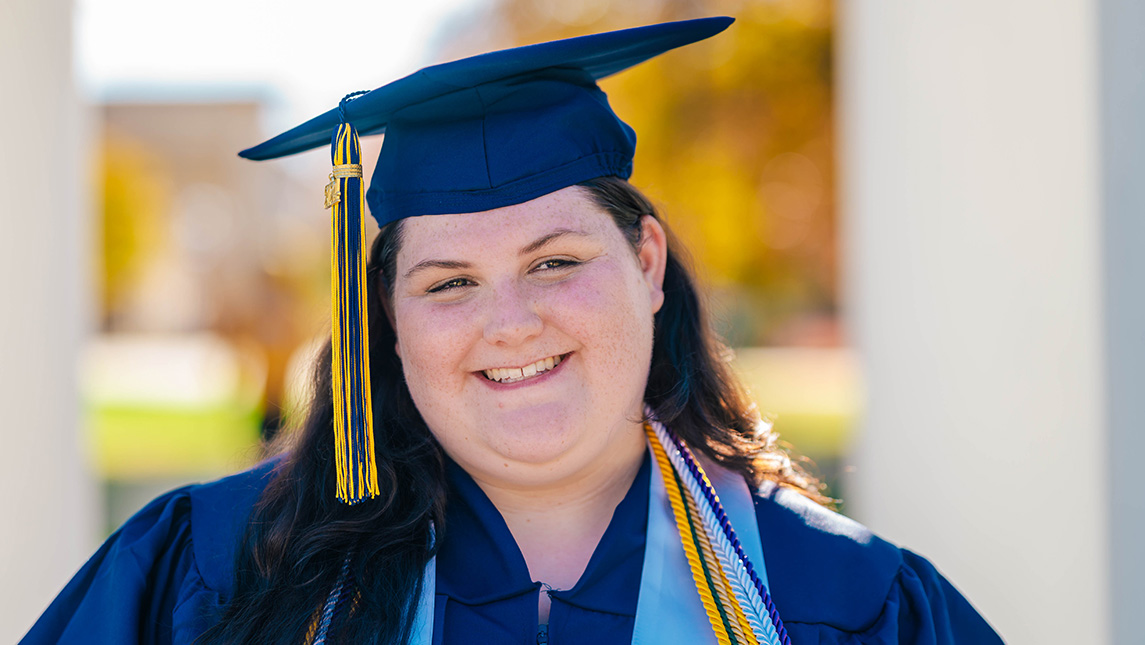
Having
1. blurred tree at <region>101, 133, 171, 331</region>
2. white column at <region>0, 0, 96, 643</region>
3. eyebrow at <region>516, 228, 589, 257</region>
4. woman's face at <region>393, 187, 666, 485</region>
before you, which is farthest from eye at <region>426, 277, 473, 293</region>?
blurred tree at <region>101, 133, 171, 331</region>

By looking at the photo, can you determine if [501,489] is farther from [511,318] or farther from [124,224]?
[124,224]

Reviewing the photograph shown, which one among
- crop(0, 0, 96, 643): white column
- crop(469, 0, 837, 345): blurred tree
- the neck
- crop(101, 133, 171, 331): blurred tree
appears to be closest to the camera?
the neck

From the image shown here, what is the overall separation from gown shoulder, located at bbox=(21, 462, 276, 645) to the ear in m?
0.94

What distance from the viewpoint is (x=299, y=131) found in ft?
6.13

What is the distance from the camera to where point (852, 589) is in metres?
1.71

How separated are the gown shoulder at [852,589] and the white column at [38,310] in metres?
2.27

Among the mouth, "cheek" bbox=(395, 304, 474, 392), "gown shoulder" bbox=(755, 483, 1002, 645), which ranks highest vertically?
"cheek" bbox=(395, 304, 474, 392)

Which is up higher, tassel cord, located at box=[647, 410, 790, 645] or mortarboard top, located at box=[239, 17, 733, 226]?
mortarboard top, located at box=[239, 17, 733, 226]

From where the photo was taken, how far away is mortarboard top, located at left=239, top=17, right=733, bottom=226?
169cm

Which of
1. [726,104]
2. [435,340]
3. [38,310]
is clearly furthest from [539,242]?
[726,104]

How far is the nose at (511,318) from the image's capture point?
164 cm

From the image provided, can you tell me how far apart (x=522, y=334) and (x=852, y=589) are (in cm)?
78

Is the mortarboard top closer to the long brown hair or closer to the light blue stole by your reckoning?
the long brown hair

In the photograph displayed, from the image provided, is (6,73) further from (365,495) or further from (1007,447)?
(1007,447)
